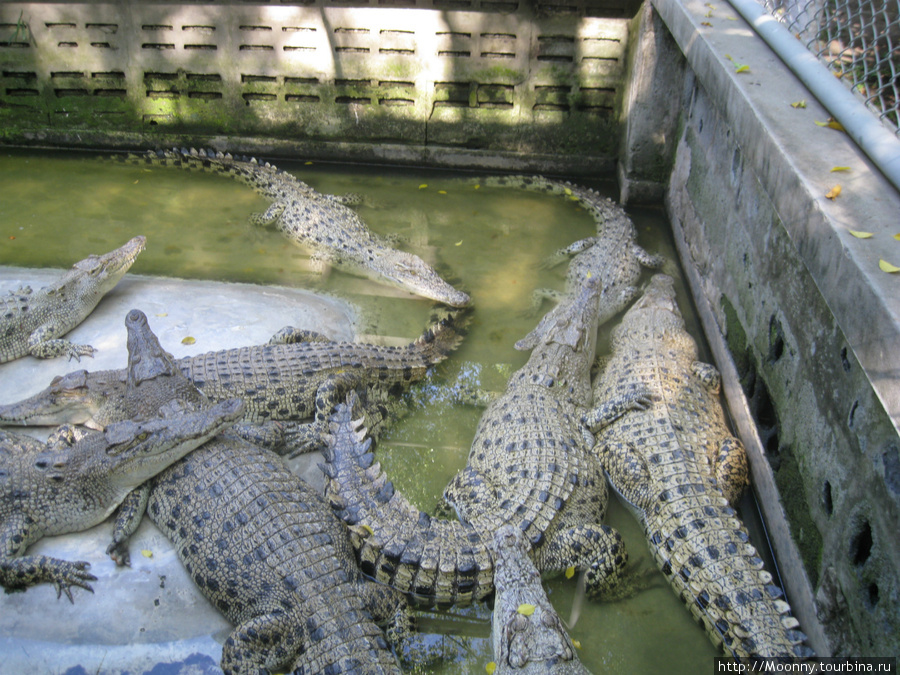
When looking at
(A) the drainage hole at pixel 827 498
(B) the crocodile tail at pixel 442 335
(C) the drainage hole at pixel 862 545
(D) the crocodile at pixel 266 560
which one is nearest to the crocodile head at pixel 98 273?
(D) the crocodile at pixel 266 560

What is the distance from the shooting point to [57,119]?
681 centimetres

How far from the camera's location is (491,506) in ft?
10.9

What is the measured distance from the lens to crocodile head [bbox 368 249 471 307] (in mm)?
5098

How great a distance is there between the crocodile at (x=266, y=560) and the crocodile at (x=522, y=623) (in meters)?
0.47

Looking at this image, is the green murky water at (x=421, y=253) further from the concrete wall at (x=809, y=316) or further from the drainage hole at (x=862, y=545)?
the drainage hole at (x=862, y=545)

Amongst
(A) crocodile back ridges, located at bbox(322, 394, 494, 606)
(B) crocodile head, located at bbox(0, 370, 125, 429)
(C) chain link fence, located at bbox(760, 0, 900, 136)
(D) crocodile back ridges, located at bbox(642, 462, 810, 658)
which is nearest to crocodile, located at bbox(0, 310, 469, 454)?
(B) crocodile head, located at bbox(0, 370, 125, 429)

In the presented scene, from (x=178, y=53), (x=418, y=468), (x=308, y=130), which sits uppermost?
(x=178, y=53)

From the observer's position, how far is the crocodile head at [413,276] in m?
5.10

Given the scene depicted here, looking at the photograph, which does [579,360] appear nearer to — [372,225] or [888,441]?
[888,441]

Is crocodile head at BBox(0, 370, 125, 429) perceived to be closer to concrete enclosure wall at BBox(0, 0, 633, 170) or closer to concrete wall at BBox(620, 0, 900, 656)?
concrete wall at BBox(620, 0, 900, 656)

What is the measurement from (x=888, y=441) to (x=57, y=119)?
7.74 m

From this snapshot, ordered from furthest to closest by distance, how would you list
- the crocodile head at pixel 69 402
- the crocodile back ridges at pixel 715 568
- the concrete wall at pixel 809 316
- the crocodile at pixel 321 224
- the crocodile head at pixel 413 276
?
1. the crocodile at pixel 321 224
2. the crocodile head at pixel 413 276
3. the crocodile head at pixel 69 402
4. the crocodile back ridges at pixel 715 568
5. the concrete wall at pixel 809 316

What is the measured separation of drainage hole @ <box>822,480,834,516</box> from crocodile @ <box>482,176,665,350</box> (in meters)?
2.18

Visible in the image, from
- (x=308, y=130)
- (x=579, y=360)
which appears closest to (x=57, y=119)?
(x=308, y=130)
